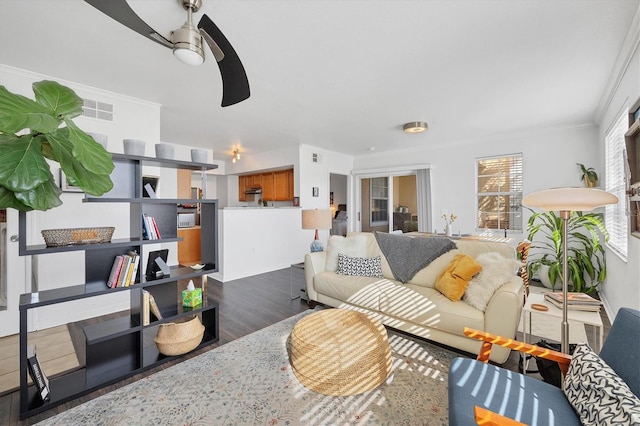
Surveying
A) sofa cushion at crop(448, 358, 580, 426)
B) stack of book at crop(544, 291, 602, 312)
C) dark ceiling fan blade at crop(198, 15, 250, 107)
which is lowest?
sofa cushion at crop(448, 358, 580, 426)

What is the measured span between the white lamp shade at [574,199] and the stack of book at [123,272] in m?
2.67

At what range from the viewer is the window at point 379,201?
263 inches

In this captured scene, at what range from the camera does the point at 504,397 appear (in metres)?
1.20

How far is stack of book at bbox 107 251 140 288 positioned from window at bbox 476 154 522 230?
215 inches

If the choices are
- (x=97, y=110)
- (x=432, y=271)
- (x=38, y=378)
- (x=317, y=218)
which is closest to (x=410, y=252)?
(x=432, y=271)

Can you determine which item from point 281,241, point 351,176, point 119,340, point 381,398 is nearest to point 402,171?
point 351,176

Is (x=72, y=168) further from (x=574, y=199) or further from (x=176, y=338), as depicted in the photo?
(x=574, y=199)

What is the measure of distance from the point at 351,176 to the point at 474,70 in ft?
14.6

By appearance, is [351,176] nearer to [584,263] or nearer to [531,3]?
[584,263]

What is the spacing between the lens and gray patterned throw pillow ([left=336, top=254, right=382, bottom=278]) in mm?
3123

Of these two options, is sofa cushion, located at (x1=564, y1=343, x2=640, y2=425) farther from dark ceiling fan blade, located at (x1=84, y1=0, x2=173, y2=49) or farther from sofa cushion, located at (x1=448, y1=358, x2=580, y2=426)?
dark ceiling fan blade, located at (x1=84, y1=0, x2=173, y2=49)

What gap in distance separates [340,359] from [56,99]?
1849 millimetres

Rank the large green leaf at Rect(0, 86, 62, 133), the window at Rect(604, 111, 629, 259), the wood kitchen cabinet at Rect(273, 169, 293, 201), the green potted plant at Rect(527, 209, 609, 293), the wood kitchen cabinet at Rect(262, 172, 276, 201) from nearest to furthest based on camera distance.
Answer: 1. the large green leaf at Rect(0, 86, 62, 133)
2. the window at Rect(604, 111, 629, 259)
3. the green potted plant at Rect(527, 209, 609, 293)
4. the wood kitchen cabinet at Rect(273, 169, 293, 201)
5. the wood kitchen cabinet at Rect(262, 172, 276, 201)

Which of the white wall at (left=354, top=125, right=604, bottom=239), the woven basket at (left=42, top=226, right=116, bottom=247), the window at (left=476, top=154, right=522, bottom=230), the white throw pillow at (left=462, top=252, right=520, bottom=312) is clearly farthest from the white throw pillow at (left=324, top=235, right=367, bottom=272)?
the window at (left=476, top=154, right=522, bottom=230)
